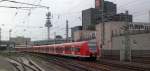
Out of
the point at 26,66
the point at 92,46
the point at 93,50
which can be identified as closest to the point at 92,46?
the point at 92,46

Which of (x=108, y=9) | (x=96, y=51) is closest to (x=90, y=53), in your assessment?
(x=96, y=51)

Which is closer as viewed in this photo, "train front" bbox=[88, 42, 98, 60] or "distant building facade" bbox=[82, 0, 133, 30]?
"train front" bbox=[88, 42, 98, 60]

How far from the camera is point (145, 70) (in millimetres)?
26141

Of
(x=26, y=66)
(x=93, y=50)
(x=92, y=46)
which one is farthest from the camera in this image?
(x=92, y=46)

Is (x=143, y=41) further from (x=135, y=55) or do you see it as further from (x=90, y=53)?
(x=90, y=53)

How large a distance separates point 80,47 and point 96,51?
86.4 inches

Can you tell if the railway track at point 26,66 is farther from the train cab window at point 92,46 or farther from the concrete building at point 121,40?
the concrete building at point 121,40

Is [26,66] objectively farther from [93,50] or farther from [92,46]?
[92,46]

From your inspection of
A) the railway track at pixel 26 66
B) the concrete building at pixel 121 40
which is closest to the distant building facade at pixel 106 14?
the concrete building at pixel 121 40

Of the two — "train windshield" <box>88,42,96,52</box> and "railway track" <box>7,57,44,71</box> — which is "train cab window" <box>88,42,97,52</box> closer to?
"train windshield" <box>88,42,96,52</box>

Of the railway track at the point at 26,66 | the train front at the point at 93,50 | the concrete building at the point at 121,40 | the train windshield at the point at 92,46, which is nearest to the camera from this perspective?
the railway track at the point at 26,66

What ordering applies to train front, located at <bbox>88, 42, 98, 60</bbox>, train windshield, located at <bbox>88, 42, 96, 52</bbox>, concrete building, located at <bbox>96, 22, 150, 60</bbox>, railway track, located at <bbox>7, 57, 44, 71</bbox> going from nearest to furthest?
railway track, located at <bbox>7, 57, 44, 71</bbox> < train front, located at <bbox>88, 42, 98, 60</bbox> < train windshield, located at <bbox>88, 42, 96, 52</bbox> < concrete building, located at <bbox>96, 22, 150, 60</bbox>

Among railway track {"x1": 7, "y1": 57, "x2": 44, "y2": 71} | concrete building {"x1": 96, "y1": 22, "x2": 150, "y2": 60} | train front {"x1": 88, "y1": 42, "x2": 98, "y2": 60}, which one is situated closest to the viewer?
railway track {"x1": 7, "y1": 57, "x2": 44, "y2": 71}

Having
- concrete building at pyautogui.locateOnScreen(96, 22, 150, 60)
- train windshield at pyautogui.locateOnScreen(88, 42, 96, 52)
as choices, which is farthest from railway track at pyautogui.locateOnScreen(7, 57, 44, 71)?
concrete building at pyautogui.locateOnScreen(96, 22, 150, 60)
